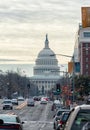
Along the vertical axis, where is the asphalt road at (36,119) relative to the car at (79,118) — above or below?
below

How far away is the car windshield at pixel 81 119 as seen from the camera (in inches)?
512

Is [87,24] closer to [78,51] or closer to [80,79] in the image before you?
[80,79]

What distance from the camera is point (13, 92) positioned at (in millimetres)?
199375

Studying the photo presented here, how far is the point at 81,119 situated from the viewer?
516 inches

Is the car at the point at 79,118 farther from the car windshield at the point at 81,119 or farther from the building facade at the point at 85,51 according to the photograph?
the building facade at the point at 85,51

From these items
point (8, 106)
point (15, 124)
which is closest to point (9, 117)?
point (15, 124)

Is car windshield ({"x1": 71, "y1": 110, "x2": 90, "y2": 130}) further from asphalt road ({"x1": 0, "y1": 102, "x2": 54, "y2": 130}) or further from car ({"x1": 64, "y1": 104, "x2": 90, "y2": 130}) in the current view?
asphalt road ({"x1": 0, "y1": 102, "x2": 54, "y2": 130})

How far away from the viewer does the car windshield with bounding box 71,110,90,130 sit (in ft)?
42.6

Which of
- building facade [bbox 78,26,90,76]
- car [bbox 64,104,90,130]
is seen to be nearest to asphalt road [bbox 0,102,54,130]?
car [bbox 64,104,90,130]

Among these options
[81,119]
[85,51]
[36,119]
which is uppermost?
[81,119]

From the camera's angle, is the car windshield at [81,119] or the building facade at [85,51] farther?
the building facade at [85,51]

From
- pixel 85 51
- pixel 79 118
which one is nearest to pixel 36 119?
pixel 79 118

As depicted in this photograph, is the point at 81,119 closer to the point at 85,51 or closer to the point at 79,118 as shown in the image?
the point at 79,118

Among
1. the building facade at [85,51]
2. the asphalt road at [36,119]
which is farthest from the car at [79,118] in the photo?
the building facade at [85,51]
